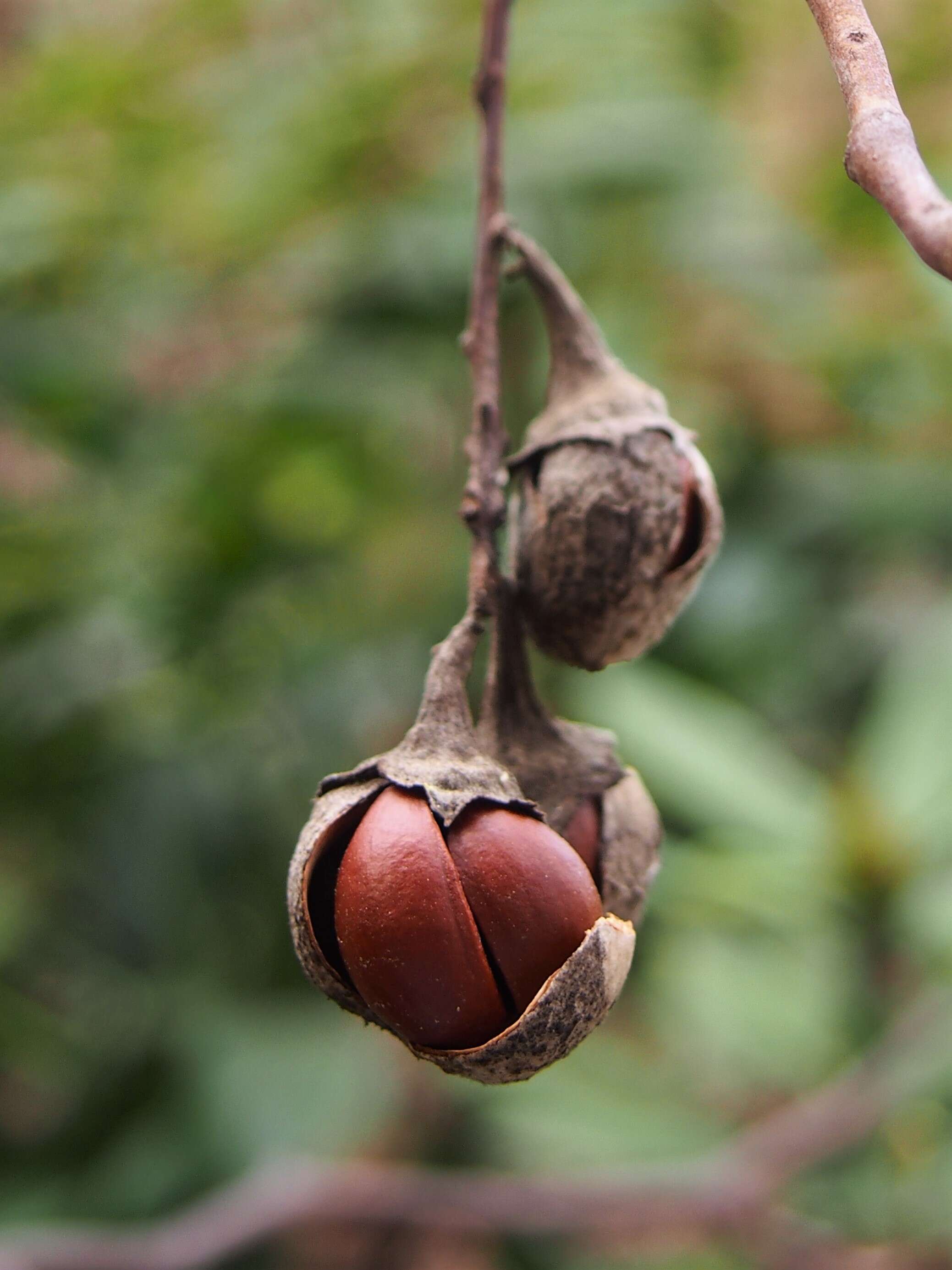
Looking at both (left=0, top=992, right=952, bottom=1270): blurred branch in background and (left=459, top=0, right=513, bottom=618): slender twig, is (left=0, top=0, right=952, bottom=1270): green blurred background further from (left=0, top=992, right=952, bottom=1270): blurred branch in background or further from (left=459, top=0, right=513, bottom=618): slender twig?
(left=459, top=0, right=513, bottom=618): slender twig

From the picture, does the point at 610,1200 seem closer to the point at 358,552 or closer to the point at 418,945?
the point at 358,552

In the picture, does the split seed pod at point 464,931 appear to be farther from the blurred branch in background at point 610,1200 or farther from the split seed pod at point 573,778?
the blurred branch in background at point 610,1200

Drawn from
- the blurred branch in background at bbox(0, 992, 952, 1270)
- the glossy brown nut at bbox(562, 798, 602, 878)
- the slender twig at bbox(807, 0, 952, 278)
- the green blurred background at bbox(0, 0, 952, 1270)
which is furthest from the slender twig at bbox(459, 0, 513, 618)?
the blurred branch in background at bbox(0, 992, 952, 1270)

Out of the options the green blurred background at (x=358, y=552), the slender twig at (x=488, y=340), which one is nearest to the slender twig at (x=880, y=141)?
the slender twig at (x=488, y=340)

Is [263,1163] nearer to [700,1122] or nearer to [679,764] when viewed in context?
[700,1122]

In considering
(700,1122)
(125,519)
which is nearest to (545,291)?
(125,519)
